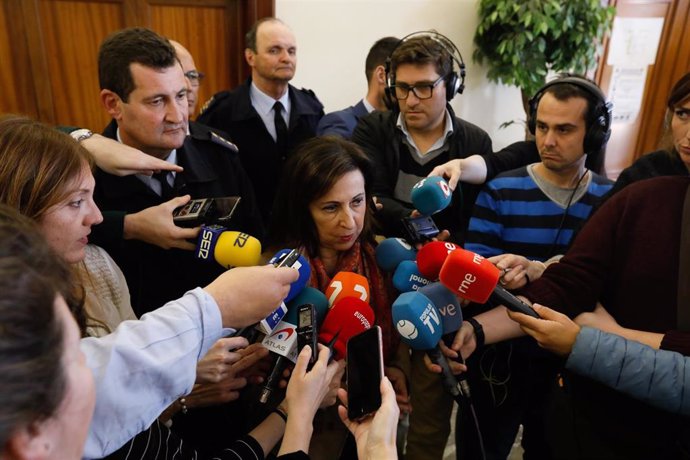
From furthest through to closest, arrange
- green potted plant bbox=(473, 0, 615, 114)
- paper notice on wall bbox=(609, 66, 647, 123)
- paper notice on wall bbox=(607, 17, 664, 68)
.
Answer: paper notice on wall bbox=(609, 66, 647, 123)
paper notice on wall bbox=(607, 17, 664, 68)
green potted plant bbox=(473, 0, 615, 114)

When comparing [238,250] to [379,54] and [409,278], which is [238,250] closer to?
[409,278]

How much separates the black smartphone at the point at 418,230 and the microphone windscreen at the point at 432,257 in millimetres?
84

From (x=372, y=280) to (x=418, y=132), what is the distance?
0.66 m

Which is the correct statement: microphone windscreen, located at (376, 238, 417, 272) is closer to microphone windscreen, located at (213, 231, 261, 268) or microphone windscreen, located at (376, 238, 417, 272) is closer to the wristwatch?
microphone windscreen, located at (213, 231, 261, 268)

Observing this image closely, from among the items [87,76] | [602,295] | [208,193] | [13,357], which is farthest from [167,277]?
[87,76]

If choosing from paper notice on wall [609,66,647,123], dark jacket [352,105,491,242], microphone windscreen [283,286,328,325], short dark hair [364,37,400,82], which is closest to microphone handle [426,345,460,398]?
microphone windscreen [283,286,328,325]

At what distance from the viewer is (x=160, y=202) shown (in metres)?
1.34

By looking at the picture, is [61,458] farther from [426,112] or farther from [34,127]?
[426,112]

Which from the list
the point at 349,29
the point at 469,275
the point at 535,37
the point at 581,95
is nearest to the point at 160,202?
the point at 469,275

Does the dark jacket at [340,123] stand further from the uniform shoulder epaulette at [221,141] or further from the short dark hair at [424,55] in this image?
the uniform shoulder epaulette at [221,141]

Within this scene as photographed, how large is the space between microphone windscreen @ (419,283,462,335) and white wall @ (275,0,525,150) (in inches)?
95.8

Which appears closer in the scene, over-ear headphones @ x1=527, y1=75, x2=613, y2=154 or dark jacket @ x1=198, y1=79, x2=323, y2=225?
over-ear headphones @ x1=527, y1=75, x2=613, y2=154

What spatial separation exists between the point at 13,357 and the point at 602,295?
117 cm

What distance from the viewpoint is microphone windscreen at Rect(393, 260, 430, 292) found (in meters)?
1.14
